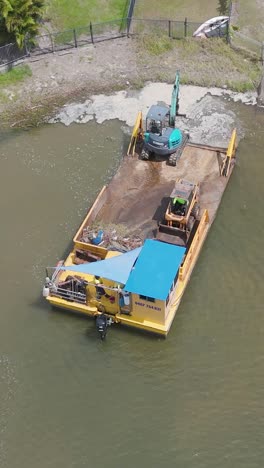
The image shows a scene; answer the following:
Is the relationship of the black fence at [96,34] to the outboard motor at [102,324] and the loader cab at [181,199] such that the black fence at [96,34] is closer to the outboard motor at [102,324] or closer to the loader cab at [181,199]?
the loader cab at [181,199]

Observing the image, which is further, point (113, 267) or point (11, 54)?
point (11, 54)

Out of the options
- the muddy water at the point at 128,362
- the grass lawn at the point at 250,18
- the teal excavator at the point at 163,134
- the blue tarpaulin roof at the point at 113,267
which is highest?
the grass lawn at the point at 250,18

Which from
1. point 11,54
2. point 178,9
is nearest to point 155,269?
point 11,54

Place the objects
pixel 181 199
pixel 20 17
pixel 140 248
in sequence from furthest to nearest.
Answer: pixel 20 17 < pixel 181 199 < pixel 140 248

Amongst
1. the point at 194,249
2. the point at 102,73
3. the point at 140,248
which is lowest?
the point at 194,249

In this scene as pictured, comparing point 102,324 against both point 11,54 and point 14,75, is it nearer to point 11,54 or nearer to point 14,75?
point 14,75

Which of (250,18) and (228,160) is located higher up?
(250,18)

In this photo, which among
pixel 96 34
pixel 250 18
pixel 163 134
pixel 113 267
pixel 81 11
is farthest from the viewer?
pixel 81 11

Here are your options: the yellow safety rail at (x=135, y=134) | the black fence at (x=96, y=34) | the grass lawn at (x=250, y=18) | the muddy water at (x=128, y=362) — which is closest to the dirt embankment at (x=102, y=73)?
the black fence at (x=96, y=34)
